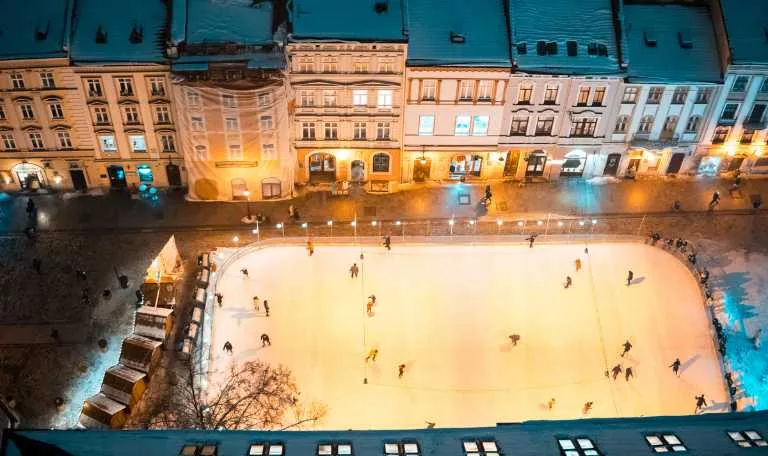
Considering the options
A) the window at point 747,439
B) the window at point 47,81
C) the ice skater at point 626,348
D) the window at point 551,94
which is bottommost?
the window at point 747,439

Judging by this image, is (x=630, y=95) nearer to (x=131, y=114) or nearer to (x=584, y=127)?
(x=584, y=127)

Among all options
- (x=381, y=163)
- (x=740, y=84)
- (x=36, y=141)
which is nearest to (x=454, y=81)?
(x=381, y=163)

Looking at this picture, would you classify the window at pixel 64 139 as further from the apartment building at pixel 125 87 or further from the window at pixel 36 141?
the apartment building at pixel 125 87

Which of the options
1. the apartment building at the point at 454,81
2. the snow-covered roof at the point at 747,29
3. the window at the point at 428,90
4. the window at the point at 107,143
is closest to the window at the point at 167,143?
the window at the point at 107,143

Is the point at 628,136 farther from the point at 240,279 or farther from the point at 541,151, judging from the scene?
the point at 240,279

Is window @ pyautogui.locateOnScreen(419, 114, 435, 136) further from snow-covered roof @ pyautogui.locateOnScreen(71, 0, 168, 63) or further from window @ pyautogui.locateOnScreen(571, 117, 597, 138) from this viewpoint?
snow-covered roof @ pyautogui.locateOnScreen(71, 0, 168, 63)

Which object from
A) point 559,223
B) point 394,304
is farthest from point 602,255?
point 394,304

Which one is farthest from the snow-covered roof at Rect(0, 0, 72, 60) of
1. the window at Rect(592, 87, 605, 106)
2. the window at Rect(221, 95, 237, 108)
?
the window at Rect(592, 87, 605, 106)
